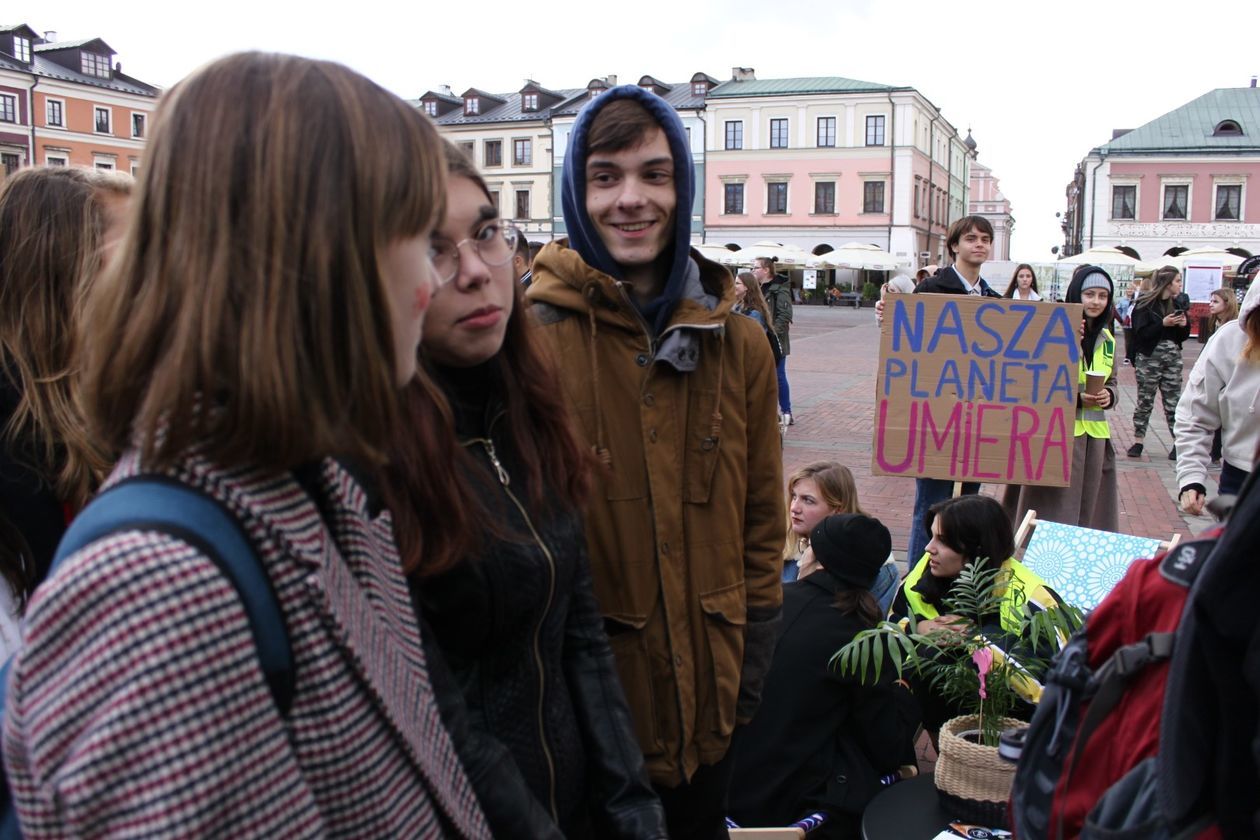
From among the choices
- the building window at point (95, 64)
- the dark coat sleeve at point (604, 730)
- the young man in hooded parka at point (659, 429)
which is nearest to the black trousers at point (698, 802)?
the young man in hooded parka at point (659, 429)

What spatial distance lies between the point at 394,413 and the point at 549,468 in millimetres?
658

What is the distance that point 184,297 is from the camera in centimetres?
94

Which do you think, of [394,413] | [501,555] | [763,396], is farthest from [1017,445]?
[394,413]

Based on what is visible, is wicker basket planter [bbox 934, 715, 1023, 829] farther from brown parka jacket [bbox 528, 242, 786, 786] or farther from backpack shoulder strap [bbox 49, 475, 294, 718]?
backpack shoulder strap [bbox 49, 475, 294, 718]

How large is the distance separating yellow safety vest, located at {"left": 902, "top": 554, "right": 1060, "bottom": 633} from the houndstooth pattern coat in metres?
2.26

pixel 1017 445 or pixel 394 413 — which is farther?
pixel 1017 445

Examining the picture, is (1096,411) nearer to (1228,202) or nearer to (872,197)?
(1228,202)

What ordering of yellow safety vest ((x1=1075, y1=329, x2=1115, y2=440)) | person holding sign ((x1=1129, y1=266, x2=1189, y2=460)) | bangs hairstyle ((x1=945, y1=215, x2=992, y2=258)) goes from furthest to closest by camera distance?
1. person holding sign ((x1=1129, y1=266, x2=1189, y2=460))
2. bangs hairstyle ((x1=945, y1=215, x2=992, y2=258))
3. yellow safety vest ((x1=1075, y1=329, x2=1115, y2=440))

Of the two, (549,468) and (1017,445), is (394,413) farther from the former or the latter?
(1017,445)

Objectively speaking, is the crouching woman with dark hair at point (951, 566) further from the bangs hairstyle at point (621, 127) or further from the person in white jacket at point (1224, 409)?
the bangs hairstyle at point (621, 127)

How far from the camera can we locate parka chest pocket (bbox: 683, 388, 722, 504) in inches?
81.9

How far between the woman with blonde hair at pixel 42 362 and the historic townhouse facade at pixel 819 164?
52.7 m

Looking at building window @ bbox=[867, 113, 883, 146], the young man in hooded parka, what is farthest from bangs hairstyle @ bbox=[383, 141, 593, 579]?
building window @ bbox=[867, 113, 883, 146]

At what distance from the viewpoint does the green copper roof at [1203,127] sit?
46.7 m
